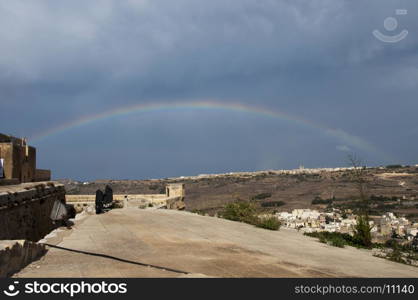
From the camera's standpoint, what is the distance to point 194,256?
7469mm

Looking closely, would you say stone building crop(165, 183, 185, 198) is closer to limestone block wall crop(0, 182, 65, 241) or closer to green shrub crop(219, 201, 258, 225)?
green shrub crop(219, 201, 258, 225)

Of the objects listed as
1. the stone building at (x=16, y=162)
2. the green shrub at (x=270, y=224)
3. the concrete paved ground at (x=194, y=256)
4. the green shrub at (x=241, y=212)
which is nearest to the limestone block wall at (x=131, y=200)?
the stone building at (x=16, y=162)

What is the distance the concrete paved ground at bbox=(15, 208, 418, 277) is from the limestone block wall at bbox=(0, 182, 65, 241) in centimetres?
131

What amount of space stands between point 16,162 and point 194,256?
10811mm

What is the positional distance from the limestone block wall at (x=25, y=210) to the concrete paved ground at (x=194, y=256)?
1310 mm

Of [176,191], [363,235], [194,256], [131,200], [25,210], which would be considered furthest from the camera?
[176,191]

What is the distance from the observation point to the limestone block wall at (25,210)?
362 inches

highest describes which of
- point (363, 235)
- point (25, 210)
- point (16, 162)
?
point (16, 162)

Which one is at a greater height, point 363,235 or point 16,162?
point 16,162

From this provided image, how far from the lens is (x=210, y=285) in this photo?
16.1ft

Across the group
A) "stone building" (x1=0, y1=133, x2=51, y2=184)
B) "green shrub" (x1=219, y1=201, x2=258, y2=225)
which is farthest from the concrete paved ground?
"stone building" (x1=0, y1=133, x2=51, y2=184)

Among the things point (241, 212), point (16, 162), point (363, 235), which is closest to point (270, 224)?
point (241, 212)

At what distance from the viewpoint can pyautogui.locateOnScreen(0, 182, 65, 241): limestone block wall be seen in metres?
9.20

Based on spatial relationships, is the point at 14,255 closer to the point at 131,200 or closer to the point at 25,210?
the point at 25,210
